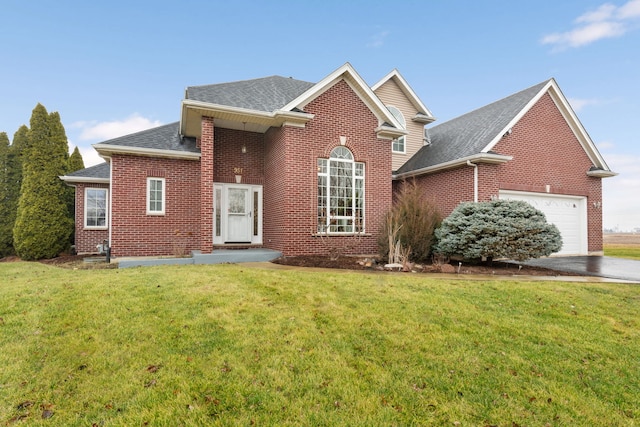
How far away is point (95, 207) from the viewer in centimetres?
1438

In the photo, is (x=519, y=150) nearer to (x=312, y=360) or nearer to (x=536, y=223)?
(x=536, y=223)

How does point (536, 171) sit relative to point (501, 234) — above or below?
above

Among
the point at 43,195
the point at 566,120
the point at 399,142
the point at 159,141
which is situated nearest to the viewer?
the point at 159,141

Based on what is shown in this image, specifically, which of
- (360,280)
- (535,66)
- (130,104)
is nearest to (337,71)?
(360,280)

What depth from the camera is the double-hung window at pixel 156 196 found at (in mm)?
11406

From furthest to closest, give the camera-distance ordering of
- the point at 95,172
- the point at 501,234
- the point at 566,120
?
1. the point at 95,172
2. the point at 566,120
3. the point at 501,234

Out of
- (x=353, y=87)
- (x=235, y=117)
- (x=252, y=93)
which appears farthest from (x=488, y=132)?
(x=235, y=117)

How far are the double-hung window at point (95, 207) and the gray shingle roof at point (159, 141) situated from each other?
4.11 metres

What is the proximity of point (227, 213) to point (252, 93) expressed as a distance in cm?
430

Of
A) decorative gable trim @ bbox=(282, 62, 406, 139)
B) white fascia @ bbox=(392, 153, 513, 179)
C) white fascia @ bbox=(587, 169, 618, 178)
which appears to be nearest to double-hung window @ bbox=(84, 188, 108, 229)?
decorative gable trim @ bbox=(282, 62, 406, 139)

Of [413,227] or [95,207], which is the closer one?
[413,227]

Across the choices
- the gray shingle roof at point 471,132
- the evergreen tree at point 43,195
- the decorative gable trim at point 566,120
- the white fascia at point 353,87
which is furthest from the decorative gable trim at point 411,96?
Answer: the evergreen tree at point 43,195

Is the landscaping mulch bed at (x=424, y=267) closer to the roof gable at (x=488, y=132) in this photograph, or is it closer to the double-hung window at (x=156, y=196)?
the double-hung window at (x=156, y=196)

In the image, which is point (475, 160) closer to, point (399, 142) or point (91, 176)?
point (399, 142)
